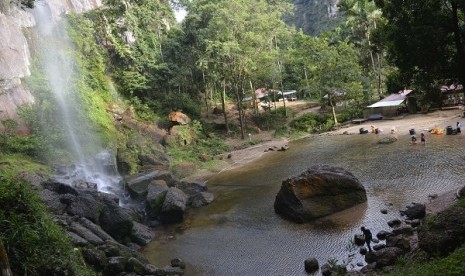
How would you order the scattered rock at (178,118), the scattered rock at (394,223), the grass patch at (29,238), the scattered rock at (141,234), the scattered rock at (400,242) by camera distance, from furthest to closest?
the scattered rock at (178,118), the scattered rock at (141,234), the scattered rock at (394,223), the scattered rock at (400,242), the grass patch at (29,238)

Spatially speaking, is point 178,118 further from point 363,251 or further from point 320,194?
point 363,251

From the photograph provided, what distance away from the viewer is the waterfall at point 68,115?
30569 mm

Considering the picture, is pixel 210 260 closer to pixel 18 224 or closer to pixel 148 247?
pixel 148 247

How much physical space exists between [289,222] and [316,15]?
112 metres

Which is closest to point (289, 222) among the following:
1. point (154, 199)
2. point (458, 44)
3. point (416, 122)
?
point (154, 199)

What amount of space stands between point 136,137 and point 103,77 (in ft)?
34.9

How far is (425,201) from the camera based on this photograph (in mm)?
17984

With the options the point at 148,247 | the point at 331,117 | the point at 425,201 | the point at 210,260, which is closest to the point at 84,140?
the point at 148,247

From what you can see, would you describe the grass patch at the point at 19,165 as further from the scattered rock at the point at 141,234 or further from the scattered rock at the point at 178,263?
the scattered rock at the point at 178,263

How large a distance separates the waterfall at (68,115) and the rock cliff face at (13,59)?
196 centimetres

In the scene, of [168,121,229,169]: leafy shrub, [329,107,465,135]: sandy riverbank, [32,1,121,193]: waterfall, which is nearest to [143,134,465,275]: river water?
[329,107,465,135]: sandy riverbank

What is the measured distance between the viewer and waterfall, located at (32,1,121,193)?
30569 millimetres

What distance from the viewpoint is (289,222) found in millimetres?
19469

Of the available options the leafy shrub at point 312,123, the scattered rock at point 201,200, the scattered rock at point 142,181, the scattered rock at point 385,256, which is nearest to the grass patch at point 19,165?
the scattered rock at point 142,181
